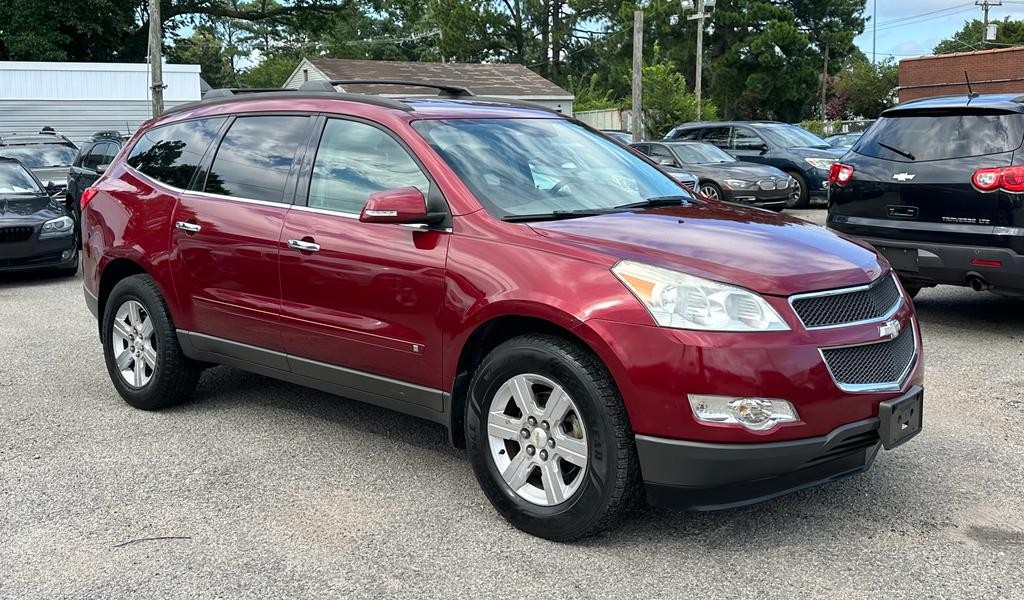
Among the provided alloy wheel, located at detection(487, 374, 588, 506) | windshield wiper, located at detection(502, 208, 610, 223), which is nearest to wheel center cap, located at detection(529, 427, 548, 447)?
alloy wheel, located at detection(487, 374, 588, 506)

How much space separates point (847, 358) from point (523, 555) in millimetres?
1399

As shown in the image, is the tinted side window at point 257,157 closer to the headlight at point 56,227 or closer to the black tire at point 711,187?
the headlight at point 56,227

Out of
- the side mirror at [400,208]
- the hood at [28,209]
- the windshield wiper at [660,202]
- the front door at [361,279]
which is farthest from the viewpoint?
the hood at [28,209]

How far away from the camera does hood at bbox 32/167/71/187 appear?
16.4 meters

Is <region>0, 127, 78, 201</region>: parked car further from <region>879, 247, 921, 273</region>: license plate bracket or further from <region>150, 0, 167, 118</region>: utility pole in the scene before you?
<region>879, 247, 921, 273</region>: license plate bracket

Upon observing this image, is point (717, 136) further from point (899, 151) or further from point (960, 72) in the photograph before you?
point (960, 72)

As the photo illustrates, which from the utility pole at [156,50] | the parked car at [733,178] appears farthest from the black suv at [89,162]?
the parked car at [733,178]

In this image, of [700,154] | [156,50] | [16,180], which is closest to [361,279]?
[16,180]

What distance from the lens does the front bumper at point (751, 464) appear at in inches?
133

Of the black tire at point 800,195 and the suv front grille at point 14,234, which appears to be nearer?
the suv front grille at point 14,234

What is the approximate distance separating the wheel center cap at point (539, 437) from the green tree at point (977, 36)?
72123 mm

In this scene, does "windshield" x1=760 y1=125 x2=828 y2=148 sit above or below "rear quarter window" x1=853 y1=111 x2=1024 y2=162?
above

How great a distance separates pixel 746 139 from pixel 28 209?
12843 millimetres

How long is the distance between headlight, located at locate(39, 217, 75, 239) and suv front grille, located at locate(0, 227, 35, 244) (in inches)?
5.6
